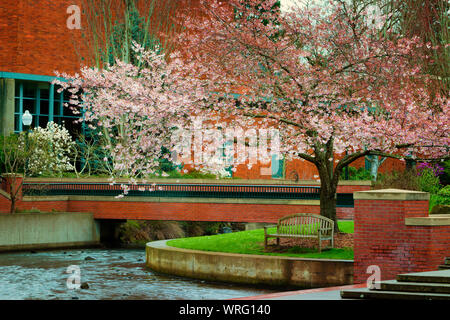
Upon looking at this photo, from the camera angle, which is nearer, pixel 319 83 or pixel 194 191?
pixel 319 83

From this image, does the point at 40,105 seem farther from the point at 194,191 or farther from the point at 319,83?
the point at 319,83

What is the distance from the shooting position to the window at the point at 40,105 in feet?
158

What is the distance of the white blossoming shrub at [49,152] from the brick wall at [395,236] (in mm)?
22548

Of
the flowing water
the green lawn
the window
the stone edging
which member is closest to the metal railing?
the flowing water

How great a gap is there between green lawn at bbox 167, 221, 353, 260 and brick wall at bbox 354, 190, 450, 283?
8.95ft

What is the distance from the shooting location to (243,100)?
66.2ft

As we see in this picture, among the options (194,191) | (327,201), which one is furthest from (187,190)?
(327,201)

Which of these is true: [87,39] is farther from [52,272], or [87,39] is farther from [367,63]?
[367,63]

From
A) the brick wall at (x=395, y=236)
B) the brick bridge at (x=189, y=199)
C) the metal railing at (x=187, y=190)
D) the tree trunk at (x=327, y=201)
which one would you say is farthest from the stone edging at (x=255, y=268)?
the brick bridge at (x=189, y=199)

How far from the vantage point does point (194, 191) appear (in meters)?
33.5

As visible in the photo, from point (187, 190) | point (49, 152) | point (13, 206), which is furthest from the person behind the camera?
point (49, 152)

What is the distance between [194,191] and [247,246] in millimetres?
13320

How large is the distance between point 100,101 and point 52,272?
534 cm
